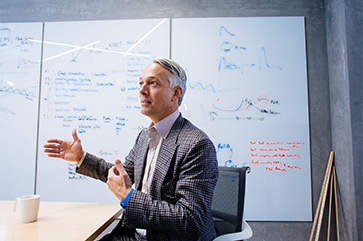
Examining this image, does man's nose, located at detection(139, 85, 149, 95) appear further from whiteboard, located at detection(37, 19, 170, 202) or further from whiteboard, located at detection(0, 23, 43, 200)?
whiteboard, located at detection(0, 23, 43, 200)

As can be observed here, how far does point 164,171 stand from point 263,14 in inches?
80.3

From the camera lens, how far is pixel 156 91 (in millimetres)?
1096

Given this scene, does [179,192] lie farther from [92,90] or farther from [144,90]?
[92,90]

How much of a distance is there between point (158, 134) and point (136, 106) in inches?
43.9

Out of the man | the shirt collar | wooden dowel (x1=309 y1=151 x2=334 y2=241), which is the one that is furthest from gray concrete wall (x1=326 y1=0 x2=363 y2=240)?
the shirt collar

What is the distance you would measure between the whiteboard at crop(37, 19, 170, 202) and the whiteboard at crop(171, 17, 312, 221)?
0.41 m


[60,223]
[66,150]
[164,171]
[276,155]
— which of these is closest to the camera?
[60,223]

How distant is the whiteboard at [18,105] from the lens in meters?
2.16

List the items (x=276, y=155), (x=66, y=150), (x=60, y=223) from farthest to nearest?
(x=276, y=155) → (x=66, y=150) → (x=60, y=223)

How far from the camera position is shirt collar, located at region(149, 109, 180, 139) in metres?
1.10

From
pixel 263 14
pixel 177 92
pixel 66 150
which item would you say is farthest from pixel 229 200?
pixel 263 14

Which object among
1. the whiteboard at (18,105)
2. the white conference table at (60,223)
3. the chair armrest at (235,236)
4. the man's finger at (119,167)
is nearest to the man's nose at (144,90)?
the man's finger at (119,167)

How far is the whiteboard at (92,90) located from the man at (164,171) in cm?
93

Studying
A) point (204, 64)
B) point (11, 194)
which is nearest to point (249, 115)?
point (204, 64)
